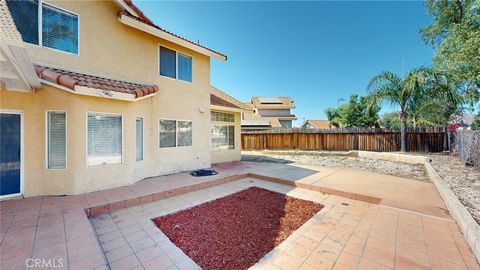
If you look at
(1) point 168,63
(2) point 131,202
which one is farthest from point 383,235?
(1) point 168,63

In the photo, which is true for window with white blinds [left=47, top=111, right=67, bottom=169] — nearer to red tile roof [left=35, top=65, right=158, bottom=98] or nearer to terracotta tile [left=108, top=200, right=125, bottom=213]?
red tile roof [left=35, top=65, right=158, bottom=98]

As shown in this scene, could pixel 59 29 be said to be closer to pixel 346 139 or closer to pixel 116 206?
pixel 116 206

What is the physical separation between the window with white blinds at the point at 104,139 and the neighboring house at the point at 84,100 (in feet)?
0.09

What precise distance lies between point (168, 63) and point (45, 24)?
3.75 meters

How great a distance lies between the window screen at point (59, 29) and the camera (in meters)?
5.58

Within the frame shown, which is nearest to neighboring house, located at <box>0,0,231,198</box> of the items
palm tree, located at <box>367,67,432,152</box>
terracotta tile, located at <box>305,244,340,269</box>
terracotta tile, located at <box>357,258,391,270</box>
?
terracotta tile, located at <box>305,244,340,269</box>

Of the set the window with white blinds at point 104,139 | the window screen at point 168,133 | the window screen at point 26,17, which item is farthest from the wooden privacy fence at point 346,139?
the window screen at point 26,17

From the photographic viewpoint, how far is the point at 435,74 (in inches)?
486

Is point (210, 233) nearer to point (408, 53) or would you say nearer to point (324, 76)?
point (408, 53)

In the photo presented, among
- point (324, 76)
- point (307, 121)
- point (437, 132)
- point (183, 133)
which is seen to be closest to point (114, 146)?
point (183, 133)

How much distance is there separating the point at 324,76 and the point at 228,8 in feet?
61.7

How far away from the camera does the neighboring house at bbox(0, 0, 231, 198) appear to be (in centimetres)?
514

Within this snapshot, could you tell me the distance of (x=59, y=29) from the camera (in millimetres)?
5773

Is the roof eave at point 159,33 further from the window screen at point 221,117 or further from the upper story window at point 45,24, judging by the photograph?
the window screen at point 221,117
